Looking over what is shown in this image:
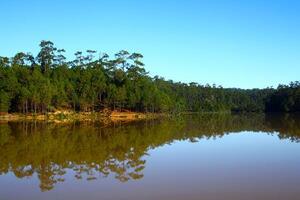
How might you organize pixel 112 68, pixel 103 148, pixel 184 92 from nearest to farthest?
pixel 103 148
pixel 112 68
pixel 184 92

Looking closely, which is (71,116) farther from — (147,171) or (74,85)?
(147,171)

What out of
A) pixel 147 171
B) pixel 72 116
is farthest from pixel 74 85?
pixel 147 171

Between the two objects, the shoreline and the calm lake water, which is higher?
the shoreline

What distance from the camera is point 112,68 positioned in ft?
317

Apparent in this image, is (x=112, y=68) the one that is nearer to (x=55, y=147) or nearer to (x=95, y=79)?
(x=95, y=79)

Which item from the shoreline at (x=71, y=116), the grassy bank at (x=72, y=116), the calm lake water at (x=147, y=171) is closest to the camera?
the calm lake water at (x=147, y=171)

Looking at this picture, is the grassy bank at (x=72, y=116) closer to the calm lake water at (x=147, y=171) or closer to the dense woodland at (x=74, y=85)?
the dense woodland at (x=74, y=85)

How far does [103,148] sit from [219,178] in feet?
41.4

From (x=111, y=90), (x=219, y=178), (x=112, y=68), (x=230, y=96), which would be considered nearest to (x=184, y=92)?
(x=230, y=96)

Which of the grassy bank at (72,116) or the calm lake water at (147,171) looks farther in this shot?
the grassy bank at (72,116)

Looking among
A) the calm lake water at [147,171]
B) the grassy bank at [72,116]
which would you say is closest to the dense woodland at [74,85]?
the grassy bank at [72,116]

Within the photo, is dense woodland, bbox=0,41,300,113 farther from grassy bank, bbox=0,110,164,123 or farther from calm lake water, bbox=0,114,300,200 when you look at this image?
calm lake water, bbox=0,114,300,200

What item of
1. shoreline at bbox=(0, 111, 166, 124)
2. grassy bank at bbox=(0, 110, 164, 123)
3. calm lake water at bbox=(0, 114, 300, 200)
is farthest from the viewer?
grassy bank at bbox=(0, 110, 164, 123)

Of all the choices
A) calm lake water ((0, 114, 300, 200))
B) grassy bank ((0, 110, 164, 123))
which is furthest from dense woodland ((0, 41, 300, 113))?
calm lake water ((0, 114, 300, 200))
